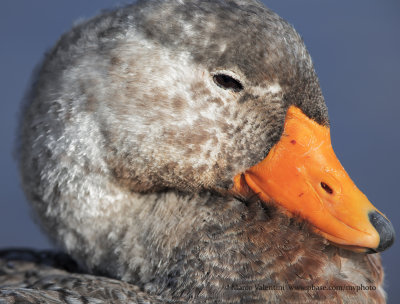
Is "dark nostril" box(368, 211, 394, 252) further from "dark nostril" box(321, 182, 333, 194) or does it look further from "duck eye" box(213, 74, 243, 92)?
"duck eye" box(213, 74, 243, 92)

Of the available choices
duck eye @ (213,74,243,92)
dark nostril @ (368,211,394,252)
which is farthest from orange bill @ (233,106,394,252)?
duck eye @ (213,74,243,92)

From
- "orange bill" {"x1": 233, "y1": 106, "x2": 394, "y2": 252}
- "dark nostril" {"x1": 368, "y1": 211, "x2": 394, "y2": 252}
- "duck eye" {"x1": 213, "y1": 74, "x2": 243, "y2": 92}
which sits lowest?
"dark nostril" {"x1": 368, "y1": 211, "x2": 394, "y2": 252}

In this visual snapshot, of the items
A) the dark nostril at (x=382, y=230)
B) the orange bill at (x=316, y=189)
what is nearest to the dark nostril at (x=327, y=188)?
the orange bill at (x=316, y=189)

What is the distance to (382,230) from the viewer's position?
1.47 m

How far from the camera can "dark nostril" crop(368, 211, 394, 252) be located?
4.82 ft

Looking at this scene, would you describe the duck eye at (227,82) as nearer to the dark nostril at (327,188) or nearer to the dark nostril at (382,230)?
the dark nostril at (327,188)

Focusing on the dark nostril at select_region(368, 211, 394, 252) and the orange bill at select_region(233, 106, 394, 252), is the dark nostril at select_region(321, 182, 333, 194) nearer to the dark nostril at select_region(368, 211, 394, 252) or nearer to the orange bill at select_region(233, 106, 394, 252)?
the orange bill at select_region(233, 106, 394, 252)

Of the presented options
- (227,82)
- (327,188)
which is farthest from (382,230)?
(227,82)

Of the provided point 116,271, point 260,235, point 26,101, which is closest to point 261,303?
point 260,235

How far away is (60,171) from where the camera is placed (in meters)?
1.63

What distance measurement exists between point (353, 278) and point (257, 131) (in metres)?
0.54

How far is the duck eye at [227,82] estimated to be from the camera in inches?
60.6

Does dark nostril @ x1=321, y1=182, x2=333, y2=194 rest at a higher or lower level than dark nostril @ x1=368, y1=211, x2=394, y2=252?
higher

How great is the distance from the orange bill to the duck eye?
7.2 inches
